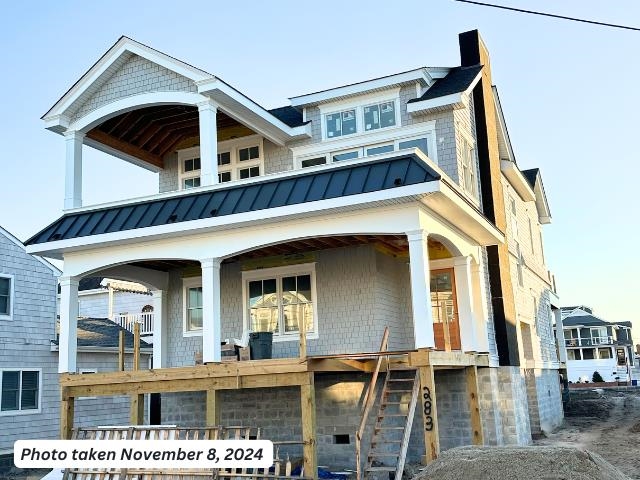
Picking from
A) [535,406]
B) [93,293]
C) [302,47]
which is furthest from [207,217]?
[93,293]

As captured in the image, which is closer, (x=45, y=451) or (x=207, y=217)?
(x=207, y=217)

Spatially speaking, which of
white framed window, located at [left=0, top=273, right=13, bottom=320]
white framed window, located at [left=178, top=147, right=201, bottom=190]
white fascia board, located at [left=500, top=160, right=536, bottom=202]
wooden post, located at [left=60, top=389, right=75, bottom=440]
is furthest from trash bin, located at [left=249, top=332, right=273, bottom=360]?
white fascia board, located at [left=500, top=160, right=536, bottom=202]

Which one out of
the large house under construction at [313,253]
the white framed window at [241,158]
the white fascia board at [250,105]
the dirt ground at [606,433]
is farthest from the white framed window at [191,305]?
the dirt ground at [606,433]

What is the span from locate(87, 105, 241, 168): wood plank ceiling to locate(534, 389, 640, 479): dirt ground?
1147cm

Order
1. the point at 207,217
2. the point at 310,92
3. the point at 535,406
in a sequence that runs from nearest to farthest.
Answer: the point at 207,217
the point at 310,92
the point at 535,406

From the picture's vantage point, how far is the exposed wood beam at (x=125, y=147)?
15719 mm

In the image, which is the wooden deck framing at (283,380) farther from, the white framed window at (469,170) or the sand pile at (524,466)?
the white framed window at (469,170)

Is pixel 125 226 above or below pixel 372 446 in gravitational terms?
above

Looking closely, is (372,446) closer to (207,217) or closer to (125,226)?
(207,217)

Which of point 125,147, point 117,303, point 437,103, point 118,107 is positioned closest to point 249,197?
point 118,107

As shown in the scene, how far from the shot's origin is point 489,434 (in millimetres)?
14672

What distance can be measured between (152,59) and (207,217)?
4.29 meters

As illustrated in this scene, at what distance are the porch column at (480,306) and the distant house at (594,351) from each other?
5479cm
